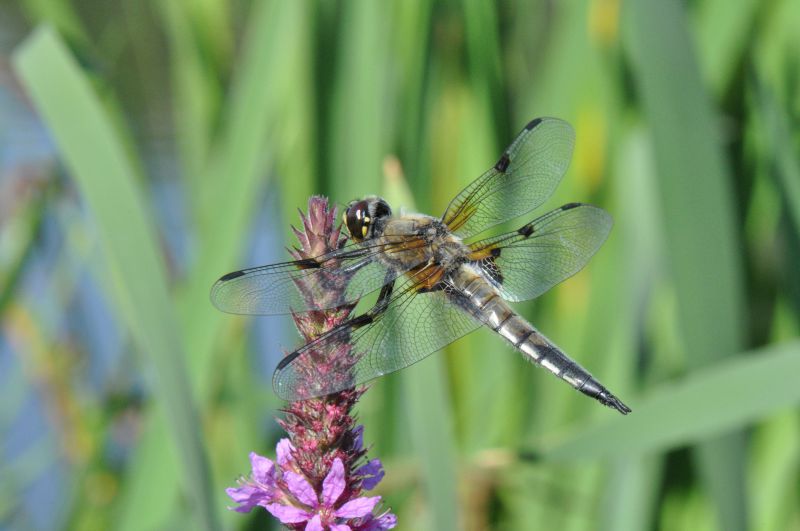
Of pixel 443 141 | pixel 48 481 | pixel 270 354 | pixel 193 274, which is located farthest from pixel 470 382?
pixel 48 481

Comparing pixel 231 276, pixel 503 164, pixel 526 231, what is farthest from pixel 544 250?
pixel 231 276

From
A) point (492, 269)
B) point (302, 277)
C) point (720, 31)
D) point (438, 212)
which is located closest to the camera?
point (302, 277)

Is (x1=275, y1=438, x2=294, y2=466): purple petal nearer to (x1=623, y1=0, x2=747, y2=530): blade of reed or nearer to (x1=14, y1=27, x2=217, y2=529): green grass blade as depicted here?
(x1=14, y1=27, x2=217, y2=529): green grass blade

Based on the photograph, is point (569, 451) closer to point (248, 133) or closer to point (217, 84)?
point (248, 133)

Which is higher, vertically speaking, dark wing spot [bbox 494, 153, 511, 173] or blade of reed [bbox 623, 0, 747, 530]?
dark wing spot [bbox 494, 153, 511, 173]

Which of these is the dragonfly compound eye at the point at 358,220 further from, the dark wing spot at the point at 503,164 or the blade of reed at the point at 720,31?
the blade of reed at the point at 720,31

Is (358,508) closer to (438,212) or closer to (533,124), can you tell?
(533,124)

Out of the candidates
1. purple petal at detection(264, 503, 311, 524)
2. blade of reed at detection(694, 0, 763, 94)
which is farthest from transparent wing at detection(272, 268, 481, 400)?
blade of reed at detection(694, 0, 763, 94)
